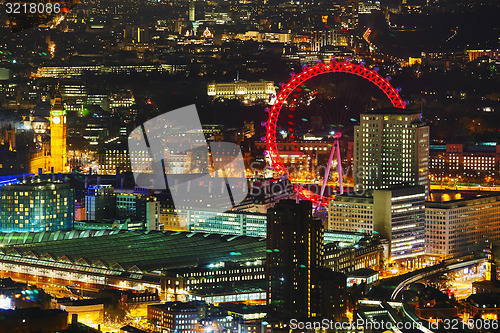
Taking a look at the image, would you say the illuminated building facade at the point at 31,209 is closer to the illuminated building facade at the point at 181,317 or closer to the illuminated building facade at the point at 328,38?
the illuminated building facade at the point at 181,317

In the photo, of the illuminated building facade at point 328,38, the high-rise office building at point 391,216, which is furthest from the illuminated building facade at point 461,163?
the illuminated building facade at point 328,38

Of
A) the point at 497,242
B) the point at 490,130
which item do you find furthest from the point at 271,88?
the point at 497,242

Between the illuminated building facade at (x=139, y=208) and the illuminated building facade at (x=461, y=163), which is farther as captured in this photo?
the illuminated building facade at (x=461, y=163)

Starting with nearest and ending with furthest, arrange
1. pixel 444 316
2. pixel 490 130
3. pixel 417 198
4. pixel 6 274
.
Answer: pixel 444 316 < pixel 6 274 < pixel 417 198 < pixel 490 130

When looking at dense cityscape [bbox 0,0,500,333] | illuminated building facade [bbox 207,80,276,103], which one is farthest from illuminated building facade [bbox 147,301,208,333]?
illuminated building facade [bbox 207,80,276,103]

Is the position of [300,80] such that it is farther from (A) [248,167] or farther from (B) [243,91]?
(B) [243,91]

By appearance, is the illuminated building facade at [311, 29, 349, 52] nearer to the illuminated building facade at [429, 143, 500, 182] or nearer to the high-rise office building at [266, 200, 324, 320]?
the illuminated building facade at [429, 143, 500, 182]

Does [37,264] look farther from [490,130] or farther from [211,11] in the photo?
[211,11]

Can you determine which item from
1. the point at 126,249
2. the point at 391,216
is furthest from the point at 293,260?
the point at 391,216
